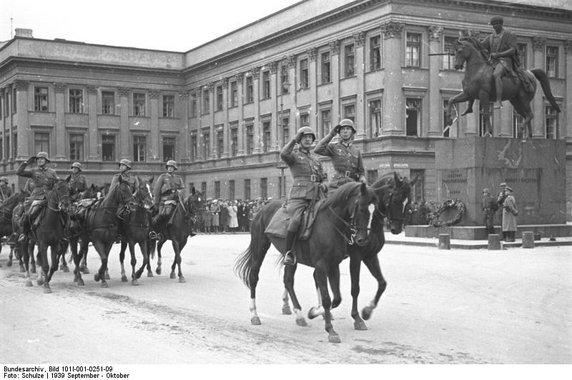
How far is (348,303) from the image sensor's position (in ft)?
40.1

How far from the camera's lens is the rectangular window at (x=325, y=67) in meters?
49.7

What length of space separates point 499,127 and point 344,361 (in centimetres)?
4161

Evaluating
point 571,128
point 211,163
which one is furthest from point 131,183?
point 211,163


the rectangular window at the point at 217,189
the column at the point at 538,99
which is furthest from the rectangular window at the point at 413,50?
the rectangular window at the point at 217,189

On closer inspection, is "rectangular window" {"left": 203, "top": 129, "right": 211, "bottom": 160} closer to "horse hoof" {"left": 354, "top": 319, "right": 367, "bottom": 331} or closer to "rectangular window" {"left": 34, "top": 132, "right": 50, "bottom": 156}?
"rectangular window" {"left": 34, "top": 132, "right": 50, "bottom": 156}

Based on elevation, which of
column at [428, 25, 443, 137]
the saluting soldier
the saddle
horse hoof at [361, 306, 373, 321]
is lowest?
horse hoof at [361, 306, 373, 321]

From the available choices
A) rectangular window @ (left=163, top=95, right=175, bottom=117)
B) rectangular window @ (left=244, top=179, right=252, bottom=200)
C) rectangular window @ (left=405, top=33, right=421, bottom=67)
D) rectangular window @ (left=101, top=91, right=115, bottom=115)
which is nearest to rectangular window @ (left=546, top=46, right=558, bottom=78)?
rectangular window @ (left=405, top=33, right=421, bottom=67)

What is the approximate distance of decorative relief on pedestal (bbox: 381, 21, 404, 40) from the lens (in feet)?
143

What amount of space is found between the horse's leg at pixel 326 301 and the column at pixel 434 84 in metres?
35.9

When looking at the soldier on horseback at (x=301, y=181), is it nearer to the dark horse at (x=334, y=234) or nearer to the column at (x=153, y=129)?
the dark horse at (x=334, y=234)

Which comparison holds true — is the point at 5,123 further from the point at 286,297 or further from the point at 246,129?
the point at 286,297

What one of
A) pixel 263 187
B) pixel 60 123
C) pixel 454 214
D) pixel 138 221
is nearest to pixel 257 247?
pixel 138 221

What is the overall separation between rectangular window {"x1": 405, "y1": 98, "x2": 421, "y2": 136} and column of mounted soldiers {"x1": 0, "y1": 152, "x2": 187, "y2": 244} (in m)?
28.8

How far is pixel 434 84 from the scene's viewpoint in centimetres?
4444
